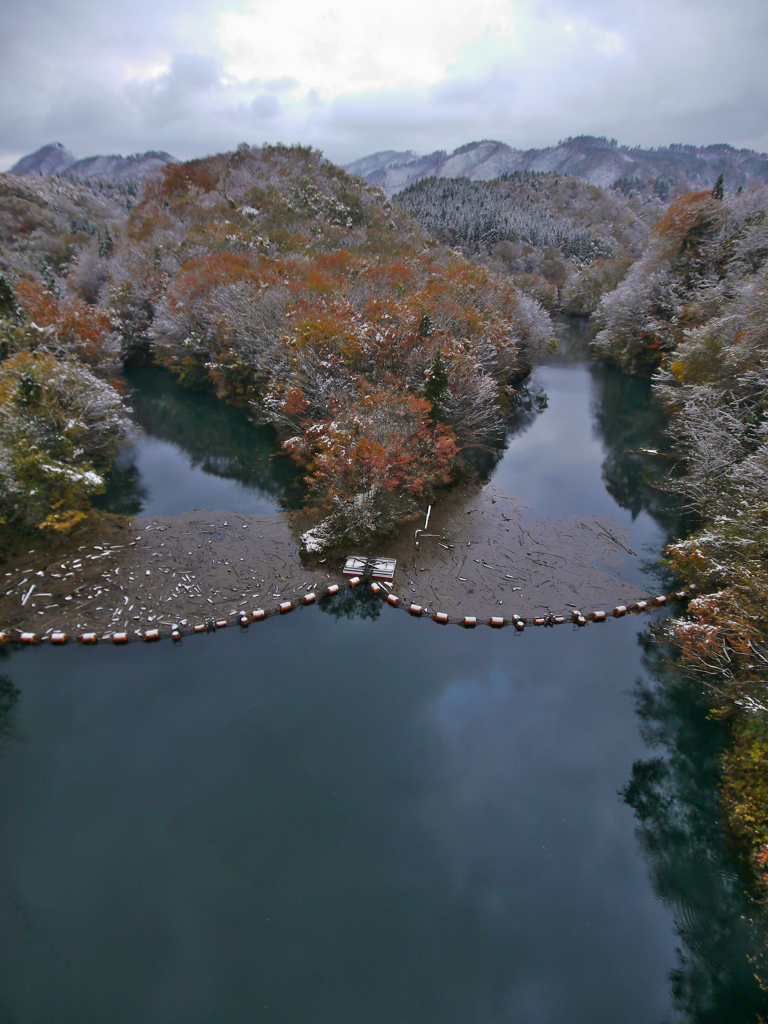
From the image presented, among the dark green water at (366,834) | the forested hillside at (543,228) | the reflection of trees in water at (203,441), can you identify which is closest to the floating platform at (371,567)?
the dark green water at (366,834)

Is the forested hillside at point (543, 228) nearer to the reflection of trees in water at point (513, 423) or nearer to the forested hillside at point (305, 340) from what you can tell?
the forested hillside at point (305, 340)

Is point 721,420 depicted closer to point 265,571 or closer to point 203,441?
point 265,571

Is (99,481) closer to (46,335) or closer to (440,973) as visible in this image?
(46,335)

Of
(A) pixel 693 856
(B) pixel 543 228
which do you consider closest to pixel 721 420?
(A) pixel 693 856

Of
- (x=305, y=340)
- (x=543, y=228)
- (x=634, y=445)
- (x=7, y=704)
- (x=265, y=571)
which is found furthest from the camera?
(x=543, y=228)

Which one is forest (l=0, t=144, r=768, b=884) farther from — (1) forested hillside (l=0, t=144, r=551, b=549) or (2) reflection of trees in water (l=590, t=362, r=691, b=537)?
(2) reflection of trees in water (l=590, t=362, r=691, b=537)
